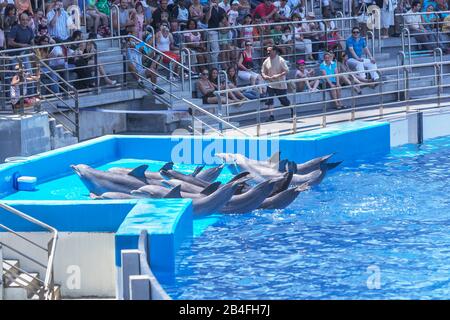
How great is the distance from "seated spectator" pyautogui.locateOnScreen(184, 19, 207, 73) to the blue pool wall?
12.5 ft

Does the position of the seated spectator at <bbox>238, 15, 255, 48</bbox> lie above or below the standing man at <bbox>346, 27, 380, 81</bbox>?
above

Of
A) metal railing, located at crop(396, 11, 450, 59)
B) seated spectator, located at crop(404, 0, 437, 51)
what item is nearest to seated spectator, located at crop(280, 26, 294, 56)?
metal railing, located at crop(396, 11, 450, 59)

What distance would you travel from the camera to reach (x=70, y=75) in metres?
19.8

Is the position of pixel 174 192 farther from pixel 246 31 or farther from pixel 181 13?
pixel 246 31

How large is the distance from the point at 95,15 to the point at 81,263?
9.18m

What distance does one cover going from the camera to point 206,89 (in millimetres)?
20344

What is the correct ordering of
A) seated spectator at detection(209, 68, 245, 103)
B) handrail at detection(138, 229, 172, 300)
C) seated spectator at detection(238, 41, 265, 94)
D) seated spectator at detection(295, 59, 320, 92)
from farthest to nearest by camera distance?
1. seated spectator at detection(295, 59, 320, 92)
2. seated spectator at detection(238, 41, 265, 94)
3. seated spectator at detection(209, 68, 245, 103)
4. handrail at detection(138, 229, 172, 300)

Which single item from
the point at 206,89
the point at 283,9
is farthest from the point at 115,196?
Answer: the point at 283,9

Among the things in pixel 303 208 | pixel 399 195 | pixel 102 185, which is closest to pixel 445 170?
pixel 399 195

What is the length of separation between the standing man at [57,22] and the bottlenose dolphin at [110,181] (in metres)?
4.77

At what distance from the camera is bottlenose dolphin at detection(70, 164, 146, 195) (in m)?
14.9

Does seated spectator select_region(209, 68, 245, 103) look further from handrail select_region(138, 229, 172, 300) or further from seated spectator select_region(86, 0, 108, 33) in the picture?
handrail select_region(138, 229, 172, 300)

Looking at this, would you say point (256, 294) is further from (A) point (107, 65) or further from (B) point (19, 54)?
(A) point (107, 65)

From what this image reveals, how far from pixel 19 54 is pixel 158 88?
279cm
